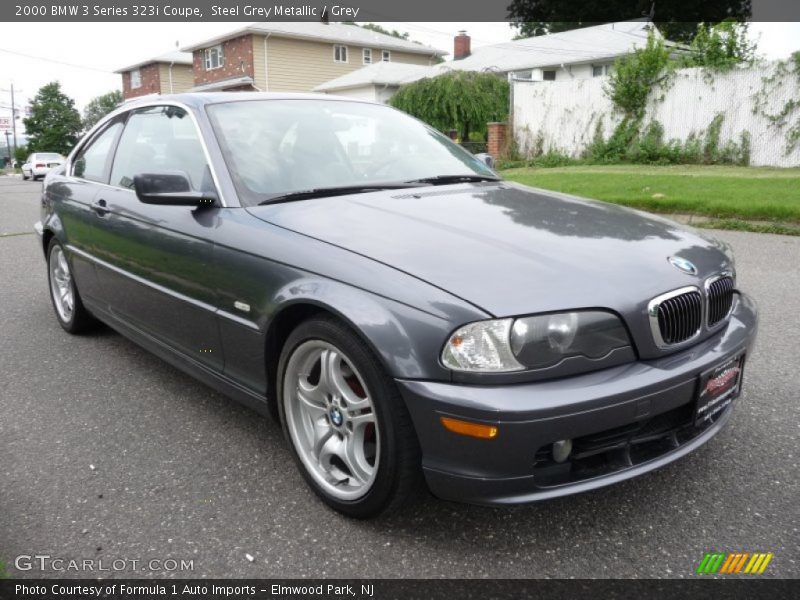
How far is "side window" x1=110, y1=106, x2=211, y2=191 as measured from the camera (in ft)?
10.9

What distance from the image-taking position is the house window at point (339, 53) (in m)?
39.7

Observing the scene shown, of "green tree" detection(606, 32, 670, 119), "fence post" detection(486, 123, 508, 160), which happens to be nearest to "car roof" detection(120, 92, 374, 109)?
"green tree" detection(606, 32, 670, 119)

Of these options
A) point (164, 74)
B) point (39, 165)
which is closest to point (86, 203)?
point (39, 165)

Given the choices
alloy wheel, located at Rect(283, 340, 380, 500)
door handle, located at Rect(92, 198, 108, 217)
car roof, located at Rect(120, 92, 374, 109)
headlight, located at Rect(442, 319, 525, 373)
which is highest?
car roof, located at Rect(120, 92, 374, 109)

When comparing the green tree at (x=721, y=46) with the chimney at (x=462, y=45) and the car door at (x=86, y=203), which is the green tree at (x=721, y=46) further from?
the chimney at (x=462, y=45)

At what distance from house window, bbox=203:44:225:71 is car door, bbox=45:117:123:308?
37.1m

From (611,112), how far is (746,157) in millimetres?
3578

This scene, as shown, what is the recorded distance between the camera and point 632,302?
227 cm

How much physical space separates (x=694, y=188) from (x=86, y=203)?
9.97 meters

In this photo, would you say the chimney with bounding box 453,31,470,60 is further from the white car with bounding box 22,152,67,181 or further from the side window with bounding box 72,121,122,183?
the side window with bounding box 72,121,122,183

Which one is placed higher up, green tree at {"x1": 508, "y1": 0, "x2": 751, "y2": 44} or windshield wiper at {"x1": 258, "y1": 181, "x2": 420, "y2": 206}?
green tree at {"x1": 508, "y1": 0, "x2": 751, "y2": 44}

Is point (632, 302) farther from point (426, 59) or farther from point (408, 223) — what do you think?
point (426, 59)

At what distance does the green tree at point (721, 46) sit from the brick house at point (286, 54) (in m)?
23.9
